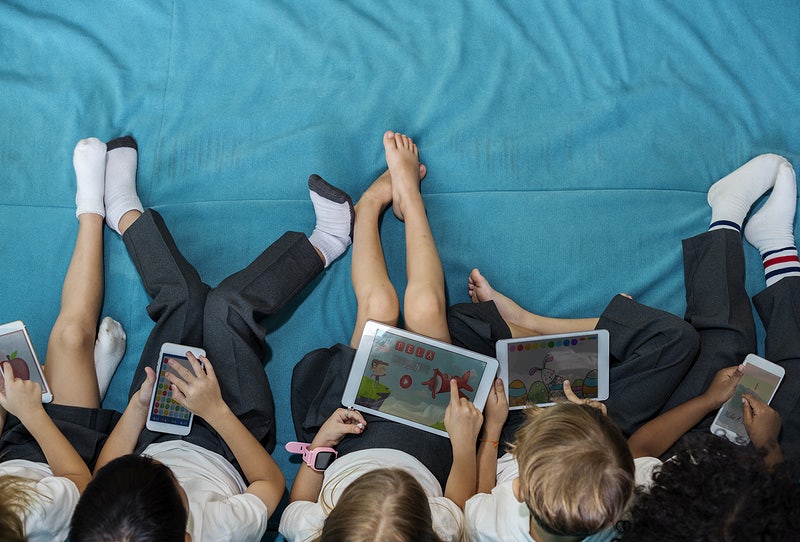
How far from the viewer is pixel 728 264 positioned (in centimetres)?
154

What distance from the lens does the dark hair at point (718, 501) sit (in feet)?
3.37

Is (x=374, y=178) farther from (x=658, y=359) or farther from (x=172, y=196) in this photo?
(x=658, y=359)

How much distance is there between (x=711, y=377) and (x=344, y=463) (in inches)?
29.8

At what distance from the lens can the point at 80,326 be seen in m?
1.46

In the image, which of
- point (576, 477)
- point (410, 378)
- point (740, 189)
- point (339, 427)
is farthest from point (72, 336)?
point (740, 189)

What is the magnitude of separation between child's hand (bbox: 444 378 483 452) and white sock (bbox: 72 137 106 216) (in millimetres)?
841

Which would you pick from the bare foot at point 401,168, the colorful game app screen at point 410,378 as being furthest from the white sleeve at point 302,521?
the bare foot at point 401,168

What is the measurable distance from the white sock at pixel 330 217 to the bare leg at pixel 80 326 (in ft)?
1.50

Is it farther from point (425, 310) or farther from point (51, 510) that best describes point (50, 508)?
point (425, 310)

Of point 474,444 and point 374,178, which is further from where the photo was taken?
point 374,178

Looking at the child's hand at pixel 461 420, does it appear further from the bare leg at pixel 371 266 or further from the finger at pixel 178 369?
the finger at pixel 178 369

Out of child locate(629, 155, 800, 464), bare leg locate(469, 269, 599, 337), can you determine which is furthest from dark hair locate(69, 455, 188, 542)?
child locate(629, 155, 800, 464)

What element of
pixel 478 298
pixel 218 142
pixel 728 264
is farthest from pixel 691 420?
pixel 218 142

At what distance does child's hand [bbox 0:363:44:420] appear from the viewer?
4.33 feet
